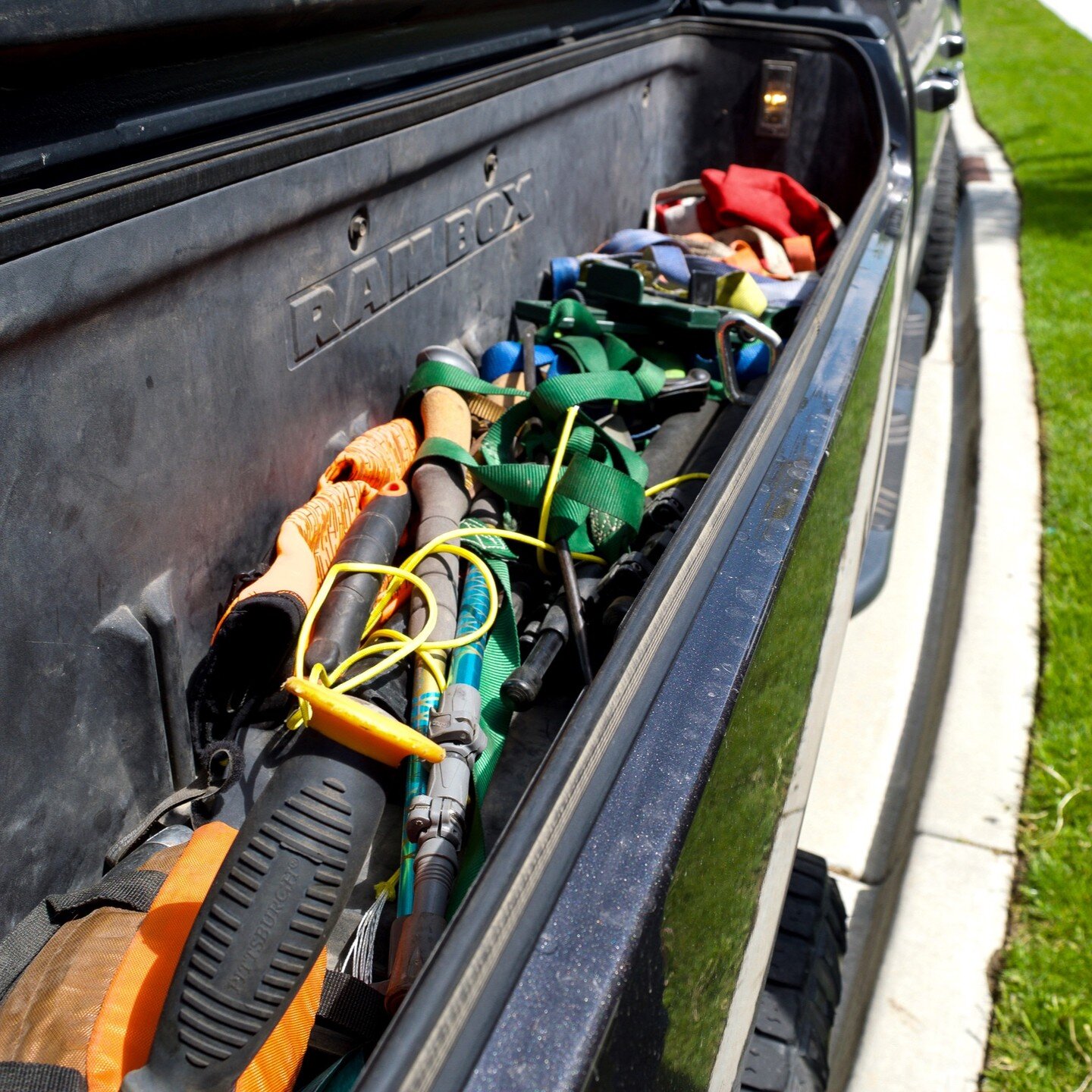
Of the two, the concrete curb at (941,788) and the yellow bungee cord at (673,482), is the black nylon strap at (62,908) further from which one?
the concrete curb at (941,788)

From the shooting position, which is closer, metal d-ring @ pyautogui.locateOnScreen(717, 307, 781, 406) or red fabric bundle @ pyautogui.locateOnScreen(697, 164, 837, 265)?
metal d-ring @ pyautogui.locateOnScreen(717, 307, 781, 406)

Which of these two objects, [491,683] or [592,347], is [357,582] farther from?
[592,347]

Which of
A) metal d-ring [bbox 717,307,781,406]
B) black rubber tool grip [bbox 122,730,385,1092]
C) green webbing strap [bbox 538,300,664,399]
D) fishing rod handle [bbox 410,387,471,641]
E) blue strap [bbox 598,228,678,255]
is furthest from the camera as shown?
blue strap [bbox 598,228,678,255]

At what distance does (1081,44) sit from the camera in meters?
11.9

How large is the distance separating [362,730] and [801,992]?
1.00 m

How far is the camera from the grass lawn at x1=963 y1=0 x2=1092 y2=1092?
78.1 inches

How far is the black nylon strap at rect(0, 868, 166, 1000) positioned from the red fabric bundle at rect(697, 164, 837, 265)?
2.41m

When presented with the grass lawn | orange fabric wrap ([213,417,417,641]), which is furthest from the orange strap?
orange fabric wrap ([213,417,417,641])

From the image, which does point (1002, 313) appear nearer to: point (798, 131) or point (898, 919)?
point (798, 131)

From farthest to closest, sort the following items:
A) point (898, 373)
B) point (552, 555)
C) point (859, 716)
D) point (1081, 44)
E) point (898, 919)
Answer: point (1081, 44)
point (898, 373)
point (859, 716)
point (898, 919)
point (552, 555)

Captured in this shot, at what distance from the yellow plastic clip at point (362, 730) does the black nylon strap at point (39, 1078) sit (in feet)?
1.20

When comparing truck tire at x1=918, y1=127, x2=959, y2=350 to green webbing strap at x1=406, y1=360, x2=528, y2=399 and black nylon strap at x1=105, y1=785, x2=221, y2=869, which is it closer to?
green webbing strap at x1=406, y1=360, x2=528, y2=399

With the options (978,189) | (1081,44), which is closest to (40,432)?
(978,189)

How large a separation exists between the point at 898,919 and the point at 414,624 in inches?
49.4
